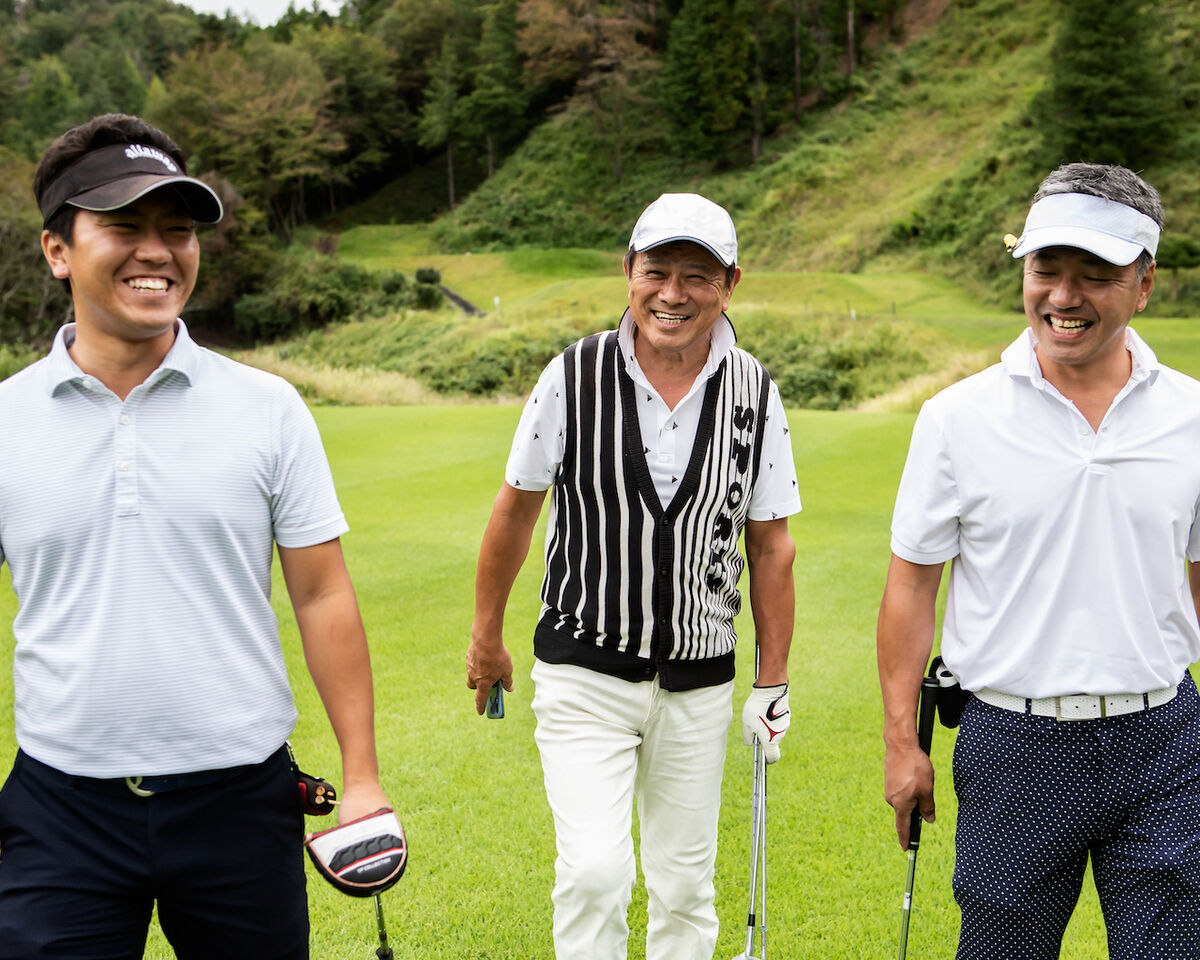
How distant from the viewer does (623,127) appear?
6044 cm

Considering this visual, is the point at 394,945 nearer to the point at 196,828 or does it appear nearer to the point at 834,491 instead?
the point at 196,828

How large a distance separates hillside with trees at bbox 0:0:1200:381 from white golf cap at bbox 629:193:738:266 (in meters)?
30.1

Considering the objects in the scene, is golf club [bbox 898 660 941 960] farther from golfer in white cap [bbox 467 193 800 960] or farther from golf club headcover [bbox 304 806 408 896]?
golf club headcover [bbox 304 806 408 896]

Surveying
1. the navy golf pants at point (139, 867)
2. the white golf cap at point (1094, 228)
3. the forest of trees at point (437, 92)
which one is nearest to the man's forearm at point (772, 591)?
the white golf cap at point (1094, 228)

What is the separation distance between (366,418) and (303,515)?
15.6m

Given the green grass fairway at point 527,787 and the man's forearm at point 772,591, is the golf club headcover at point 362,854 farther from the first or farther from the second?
the green grass fairway at point 527,787

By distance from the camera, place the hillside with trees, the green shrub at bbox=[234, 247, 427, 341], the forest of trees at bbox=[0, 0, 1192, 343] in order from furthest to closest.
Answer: the forest of trees at bbox=[0, 0, 1192, 343] → the green shrub at bbox=[234, 247, 427, 341] → the hillside with trees

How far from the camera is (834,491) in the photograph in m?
12.3

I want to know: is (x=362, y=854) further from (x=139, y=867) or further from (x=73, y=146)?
(x=73, y=146)

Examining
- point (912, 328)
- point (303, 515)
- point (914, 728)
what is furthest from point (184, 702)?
point (912, 328)

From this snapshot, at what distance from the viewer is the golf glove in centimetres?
346

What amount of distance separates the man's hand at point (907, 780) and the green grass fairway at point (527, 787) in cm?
122

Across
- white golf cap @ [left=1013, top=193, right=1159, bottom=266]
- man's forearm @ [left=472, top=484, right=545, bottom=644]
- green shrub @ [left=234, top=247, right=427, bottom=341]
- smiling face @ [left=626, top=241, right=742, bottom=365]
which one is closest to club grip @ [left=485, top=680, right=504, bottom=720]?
man's forearm @ [left=472, top=484, right=545, bottom=644]

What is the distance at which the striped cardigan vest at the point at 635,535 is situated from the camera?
3.18 metres
